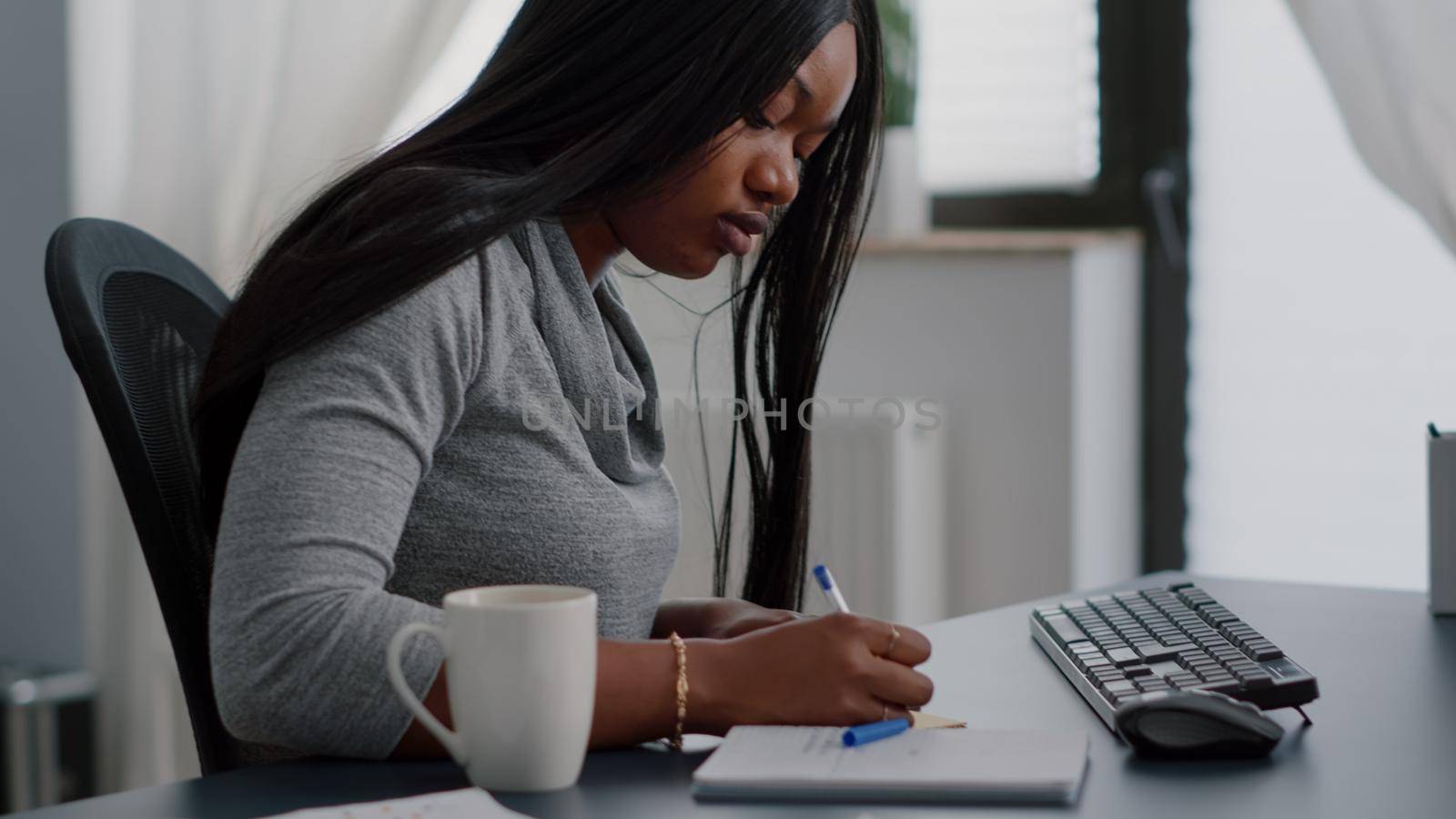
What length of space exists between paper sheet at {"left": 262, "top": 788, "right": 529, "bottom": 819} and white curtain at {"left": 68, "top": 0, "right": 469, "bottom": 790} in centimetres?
160

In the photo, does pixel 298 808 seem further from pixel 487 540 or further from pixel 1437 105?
pixel 1437 105

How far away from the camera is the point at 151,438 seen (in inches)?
37.1

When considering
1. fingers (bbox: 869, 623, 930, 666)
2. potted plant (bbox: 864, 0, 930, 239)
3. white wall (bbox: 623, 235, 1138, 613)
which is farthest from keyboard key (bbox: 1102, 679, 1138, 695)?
potted plant (bbox: 864, 0, 930, 239)

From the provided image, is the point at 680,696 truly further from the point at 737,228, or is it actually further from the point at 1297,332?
the point at 1297,332

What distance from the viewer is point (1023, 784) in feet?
2.33

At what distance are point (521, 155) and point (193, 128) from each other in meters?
1.38

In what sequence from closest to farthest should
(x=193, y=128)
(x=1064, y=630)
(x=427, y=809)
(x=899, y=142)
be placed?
(x=427, y=809) < (x=1064, y=630) < (x=193, y=128) < (x=899, y=142)

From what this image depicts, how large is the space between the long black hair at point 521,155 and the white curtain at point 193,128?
113 cm

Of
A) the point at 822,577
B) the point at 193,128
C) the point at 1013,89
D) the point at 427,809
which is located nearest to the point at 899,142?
the point at 1013,89

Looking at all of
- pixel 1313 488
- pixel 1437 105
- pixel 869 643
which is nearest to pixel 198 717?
pixel 869 643

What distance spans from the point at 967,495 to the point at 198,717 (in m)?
1.60

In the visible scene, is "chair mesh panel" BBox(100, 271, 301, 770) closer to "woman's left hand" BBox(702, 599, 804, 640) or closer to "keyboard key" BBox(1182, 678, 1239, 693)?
"woman's left hand" BBox(702, 599, 804, 640)

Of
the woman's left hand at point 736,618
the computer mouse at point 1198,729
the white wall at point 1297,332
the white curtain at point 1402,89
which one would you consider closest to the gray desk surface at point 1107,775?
the computer mouse at point 1198,729

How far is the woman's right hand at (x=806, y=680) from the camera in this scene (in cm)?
81
